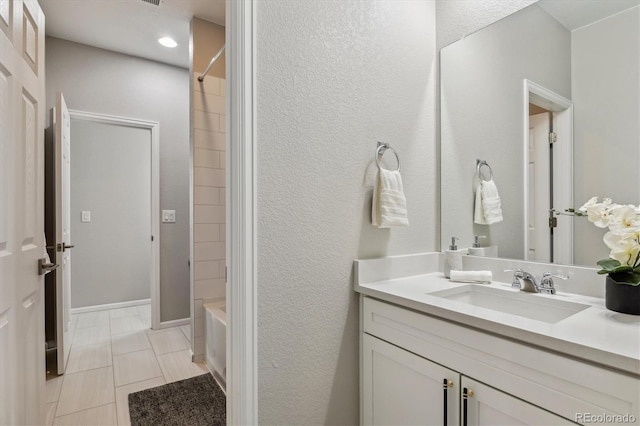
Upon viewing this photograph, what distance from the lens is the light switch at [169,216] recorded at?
127 inches

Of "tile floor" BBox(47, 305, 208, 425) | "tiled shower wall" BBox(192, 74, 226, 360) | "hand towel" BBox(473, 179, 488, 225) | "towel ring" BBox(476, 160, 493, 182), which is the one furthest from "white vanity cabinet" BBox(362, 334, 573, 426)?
"tiled shower wall" BBox(192, 74, 226, 360)

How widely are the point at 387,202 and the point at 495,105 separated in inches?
27.6

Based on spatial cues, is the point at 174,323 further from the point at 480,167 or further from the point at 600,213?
the point at 600,213

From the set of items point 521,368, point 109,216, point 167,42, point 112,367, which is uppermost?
Answer: point 167,42

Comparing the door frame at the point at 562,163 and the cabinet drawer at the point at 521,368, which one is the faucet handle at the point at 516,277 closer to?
the door frame at the point at 562,163

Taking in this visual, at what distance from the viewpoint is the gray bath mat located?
70.7 inches

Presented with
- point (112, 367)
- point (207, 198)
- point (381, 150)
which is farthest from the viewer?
point (207, 198)

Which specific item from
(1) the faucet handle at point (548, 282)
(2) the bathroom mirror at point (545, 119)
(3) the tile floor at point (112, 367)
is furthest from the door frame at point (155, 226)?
(1) the faucet handle at point (548, 282)

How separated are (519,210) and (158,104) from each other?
11.0ft

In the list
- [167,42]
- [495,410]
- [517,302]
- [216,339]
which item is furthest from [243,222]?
[167,42]

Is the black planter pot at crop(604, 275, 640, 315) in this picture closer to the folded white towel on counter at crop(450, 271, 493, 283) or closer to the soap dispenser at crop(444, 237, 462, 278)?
the folded white towel on counter at crop(450, 271, 493, 283)

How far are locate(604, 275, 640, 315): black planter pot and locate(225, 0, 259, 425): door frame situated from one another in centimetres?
112

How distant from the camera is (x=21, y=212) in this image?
1.22m

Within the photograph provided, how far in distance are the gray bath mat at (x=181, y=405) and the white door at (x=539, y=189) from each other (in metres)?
1.81
